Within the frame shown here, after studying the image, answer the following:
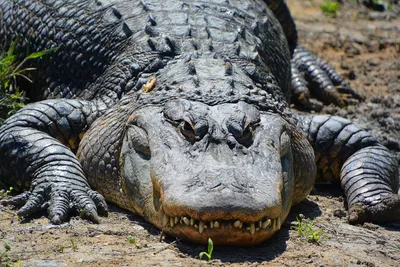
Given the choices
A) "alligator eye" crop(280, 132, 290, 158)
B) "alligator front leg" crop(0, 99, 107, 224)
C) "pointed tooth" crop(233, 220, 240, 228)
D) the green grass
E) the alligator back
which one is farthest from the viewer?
the green grass

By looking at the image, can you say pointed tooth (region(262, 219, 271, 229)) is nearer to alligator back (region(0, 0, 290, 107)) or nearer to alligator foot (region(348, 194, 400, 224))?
alligator foot (region(348, 194, 400, 224))

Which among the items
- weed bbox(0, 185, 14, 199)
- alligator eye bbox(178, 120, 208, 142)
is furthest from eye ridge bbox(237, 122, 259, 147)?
weed bbox(0, 185, 14, 199)

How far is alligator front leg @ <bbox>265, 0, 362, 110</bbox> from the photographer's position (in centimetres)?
820

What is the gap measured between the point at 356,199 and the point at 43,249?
2363 millimetres

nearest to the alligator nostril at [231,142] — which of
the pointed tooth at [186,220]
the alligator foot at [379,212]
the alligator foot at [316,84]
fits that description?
the pointed tooth at [186,220]

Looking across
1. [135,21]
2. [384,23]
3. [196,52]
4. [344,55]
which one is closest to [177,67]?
[196,52]

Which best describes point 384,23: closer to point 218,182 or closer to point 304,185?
point 304,185

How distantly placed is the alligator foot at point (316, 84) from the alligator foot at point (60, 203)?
3.51m

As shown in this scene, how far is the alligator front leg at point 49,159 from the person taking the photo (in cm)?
500

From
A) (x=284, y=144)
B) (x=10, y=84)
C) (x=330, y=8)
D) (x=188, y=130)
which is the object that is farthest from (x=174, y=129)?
(x=330, y=8)

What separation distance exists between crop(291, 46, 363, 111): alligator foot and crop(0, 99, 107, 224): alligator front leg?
9.34 ft

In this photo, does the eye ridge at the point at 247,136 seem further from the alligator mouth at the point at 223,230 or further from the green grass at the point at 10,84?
the green grass at the point at 10,84

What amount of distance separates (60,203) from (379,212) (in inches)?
85.3

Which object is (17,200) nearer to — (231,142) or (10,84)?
(231,142)
